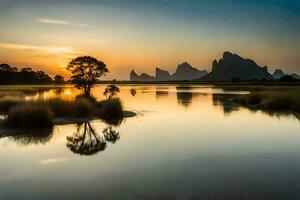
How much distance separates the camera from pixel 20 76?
127m

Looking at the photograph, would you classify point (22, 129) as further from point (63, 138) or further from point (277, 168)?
point (277, 168)

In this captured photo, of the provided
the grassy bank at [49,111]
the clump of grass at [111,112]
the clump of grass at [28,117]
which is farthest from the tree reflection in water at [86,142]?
the clump of grass at [111,112]

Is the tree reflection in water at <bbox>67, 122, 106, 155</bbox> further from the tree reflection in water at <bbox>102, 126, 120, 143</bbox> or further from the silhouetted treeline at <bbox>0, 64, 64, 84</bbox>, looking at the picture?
the silhouetted treeline at <bbox>0, 64, 64, 84</bbox>

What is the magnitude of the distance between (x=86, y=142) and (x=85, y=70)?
2627cm

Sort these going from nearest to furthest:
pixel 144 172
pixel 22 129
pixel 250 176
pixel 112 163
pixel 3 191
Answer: pixel 3 191, pixel 250 176, pixel 144 172, pixel 112 163, pixel 22 129

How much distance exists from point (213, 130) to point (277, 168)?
9788mm

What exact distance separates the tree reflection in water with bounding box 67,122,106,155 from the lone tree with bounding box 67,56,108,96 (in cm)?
2115

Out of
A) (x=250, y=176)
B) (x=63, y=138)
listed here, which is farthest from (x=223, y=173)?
(x=63, y=138)

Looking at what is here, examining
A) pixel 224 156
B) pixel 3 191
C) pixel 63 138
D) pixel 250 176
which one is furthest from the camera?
pixel 63 138

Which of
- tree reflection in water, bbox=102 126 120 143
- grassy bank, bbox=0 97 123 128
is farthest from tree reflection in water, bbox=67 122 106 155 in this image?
grassy bank, bbox=0 97 123 128

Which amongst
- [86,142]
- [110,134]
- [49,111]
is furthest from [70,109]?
[86,142]

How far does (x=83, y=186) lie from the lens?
944 centimetres

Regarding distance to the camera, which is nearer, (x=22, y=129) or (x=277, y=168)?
(x=277, y=168)

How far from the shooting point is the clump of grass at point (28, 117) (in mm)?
20259
